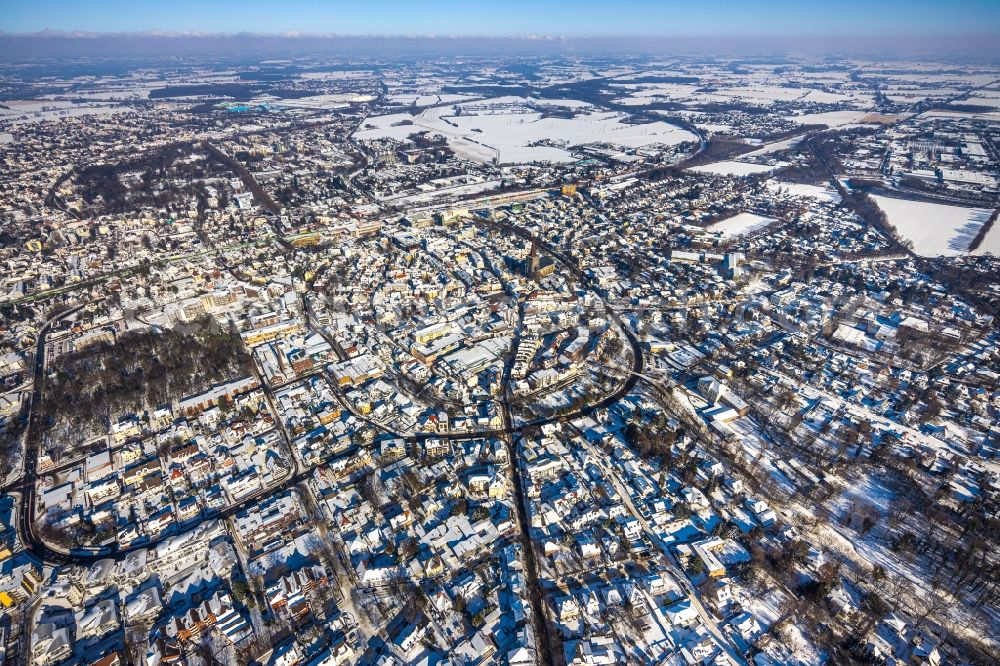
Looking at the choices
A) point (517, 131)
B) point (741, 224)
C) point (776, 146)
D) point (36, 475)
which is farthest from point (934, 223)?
point (36, 475)

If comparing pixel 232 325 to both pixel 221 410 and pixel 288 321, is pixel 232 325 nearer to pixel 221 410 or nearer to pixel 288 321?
pixel 288 321

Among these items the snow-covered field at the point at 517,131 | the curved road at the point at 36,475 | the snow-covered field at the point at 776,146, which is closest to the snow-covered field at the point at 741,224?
the curved road at the point at 36,475

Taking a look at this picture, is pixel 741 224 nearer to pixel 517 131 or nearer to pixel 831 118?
pixel 517 131

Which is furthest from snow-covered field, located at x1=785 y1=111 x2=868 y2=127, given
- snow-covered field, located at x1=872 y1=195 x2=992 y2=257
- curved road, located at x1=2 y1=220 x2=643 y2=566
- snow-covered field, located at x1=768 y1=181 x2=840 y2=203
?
curved road, located at x1=2 y1=220 x2=643 y2=566

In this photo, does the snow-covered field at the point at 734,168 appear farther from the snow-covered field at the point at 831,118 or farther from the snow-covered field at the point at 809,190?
the snow-covered field at the point at 831,118

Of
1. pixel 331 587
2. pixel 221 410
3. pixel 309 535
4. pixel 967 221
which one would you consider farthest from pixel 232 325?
pixel 967 221
